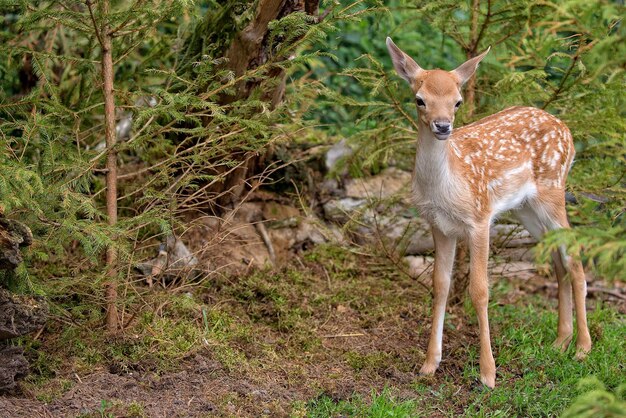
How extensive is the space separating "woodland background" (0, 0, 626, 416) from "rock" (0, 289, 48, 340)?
0.24 ft

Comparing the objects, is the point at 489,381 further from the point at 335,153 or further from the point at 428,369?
the point at 335,153

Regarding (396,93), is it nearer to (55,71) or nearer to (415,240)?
(415,240)

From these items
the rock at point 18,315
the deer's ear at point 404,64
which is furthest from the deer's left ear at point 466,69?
the rock at point 18,315

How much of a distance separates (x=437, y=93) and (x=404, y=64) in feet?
1.51

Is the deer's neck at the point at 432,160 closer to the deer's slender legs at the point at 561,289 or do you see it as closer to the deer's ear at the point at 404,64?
the deer's ear at the point at 404,64

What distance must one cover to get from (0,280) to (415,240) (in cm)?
444

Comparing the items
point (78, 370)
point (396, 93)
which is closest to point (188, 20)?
point (396, 93)

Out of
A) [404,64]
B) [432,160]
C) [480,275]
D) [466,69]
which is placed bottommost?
[480,275]

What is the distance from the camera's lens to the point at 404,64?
577 cm

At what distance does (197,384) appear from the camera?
522 cm

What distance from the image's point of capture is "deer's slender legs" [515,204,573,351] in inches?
253

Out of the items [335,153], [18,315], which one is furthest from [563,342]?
[18,315]

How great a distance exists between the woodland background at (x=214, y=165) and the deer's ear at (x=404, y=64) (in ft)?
1.15

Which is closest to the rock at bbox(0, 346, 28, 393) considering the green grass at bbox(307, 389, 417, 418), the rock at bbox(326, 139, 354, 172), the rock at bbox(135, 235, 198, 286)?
the rock at bbox(135, 235, 198, 286)
